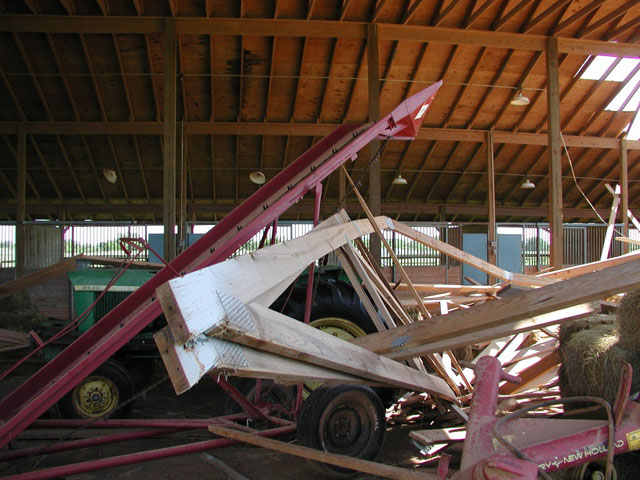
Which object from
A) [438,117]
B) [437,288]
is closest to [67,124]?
[438,117]

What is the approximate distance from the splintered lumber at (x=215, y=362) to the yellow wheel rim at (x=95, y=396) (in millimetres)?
3360

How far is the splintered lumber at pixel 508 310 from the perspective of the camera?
324 cm

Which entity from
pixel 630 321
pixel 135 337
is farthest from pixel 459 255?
pixel 135 337

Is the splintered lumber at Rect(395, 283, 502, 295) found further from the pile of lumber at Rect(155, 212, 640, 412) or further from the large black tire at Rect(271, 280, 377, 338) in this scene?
the pile of lumber at Rect(155, 212, 640, 412)

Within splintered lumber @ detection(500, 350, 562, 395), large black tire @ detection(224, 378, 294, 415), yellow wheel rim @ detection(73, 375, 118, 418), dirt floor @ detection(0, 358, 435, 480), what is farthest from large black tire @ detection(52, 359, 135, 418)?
splintered lumber @ detection(500, 350, 562, 395)

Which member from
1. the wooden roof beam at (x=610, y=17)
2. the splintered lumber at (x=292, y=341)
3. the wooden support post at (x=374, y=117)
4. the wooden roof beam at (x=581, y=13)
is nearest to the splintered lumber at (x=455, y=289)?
the wooden support post at (x=374, y=117)

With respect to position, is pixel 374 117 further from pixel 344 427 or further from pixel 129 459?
pixel 129 459

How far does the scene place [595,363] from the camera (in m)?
4.10

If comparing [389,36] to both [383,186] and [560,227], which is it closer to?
[560,227]

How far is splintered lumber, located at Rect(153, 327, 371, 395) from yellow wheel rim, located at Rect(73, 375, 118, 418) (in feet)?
11.0

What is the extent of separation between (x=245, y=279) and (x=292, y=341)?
46cm

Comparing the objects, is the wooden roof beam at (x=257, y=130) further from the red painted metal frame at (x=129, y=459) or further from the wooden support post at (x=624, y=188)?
the red painted metal frame at (x=129, y=459)

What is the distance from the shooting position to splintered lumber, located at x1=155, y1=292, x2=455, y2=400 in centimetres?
286

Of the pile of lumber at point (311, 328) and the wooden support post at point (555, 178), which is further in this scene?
the wooden support post at point (555, 178)
